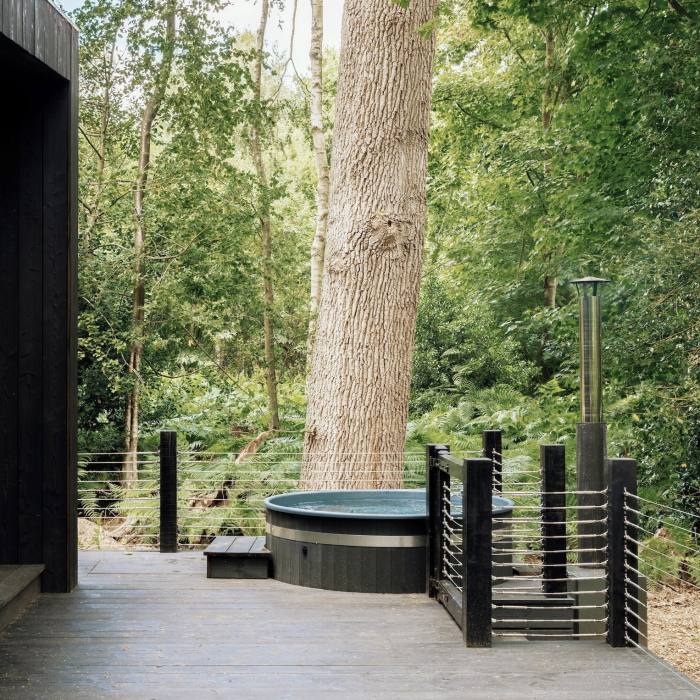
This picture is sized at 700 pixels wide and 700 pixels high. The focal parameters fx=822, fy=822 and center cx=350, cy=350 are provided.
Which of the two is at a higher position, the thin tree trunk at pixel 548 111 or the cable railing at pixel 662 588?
the thin tree trunk at pixel 548 111

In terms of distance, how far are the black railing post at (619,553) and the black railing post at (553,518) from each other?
644mm

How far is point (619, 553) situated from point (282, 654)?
5.09ft

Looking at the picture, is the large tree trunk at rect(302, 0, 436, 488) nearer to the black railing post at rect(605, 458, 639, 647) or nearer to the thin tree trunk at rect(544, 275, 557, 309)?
the black railing post at rect(605, 458, 639, 647)

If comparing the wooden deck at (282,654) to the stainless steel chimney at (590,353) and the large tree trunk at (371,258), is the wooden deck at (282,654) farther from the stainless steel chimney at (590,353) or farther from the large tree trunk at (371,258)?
the large tree trunk at (371,258)

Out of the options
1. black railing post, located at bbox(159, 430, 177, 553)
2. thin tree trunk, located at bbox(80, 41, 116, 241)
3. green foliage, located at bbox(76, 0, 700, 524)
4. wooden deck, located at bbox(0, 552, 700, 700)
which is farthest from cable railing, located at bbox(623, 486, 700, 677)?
thin tree trunk, located at bbox(80, 41, 116, 241)

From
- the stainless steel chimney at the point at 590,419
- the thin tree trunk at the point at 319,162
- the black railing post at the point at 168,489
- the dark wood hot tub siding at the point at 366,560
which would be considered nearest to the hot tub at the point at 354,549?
the dark wood hot tub siding at the point at 366,560

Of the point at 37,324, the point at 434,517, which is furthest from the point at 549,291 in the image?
the point at 37,324

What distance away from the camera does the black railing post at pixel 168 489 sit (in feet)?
19.6

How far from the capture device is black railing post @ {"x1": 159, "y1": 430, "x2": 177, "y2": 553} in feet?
19.6

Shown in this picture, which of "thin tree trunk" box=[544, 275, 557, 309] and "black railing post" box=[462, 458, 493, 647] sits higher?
"thin tree trunk" box=[544, 275, 557, 309]

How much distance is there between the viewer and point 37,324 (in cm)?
478

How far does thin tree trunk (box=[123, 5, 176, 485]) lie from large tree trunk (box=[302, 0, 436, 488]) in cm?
357

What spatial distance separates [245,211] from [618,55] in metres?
4.66

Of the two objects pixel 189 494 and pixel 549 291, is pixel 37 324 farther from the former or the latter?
pixel 549 291
